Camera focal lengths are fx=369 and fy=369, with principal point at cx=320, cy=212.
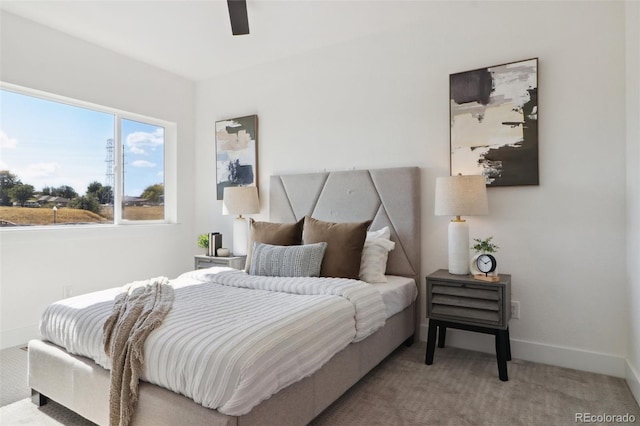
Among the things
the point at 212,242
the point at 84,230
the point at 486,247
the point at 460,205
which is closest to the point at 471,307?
the point at 486,247

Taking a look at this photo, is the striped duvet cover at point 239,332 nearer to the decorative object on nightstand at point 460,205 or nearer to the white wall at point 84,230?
the decorative object on nightstand at point 460,205

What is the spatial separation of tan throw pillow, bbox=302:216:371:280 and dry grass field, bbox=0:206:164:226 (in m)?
2.36

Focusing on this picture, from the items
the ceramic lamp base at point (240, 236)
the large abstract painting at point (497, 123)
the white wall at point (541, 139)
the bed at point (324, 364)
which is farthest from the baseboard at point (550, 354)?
the ceramic lamp base at point (240, 236)

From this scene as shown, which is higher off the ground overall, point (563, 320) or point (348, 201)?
point (348, 201)

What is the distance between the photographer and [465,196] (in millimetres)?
2623

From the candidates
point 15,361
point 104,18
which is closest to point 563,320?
point 15,361

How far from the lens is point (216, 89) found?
4527mm

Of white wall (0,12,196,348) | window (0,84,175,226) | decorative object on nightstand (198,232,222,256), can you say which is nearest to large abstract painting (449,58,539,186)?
decorative object on nightstand (198,232,222,256)

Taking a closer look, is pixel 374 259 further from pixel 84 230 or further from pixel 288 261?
pixel 84 230

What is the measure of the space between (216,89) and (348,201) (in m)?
2.37

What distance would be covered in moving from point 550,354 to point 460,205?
4.13 ft

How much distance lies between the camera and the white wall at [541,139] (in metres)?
2.49

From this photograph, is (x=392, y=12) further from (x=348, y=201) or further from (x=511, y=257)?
(x=511, y=257)

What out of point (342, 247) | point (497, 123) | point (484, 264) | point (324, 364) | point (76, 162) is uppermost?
point (497, 123)
